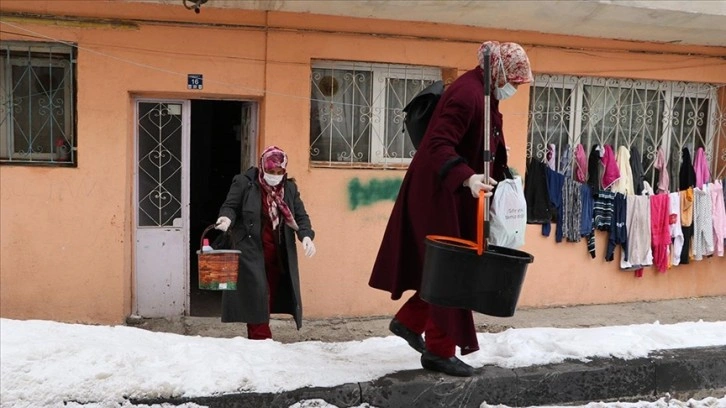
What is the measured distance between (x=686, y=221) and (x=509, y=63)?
16.6 feet

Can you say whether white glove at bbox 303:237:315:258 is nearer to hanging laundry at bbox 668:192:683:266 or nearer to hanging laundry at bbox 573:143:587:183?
hanging laundry at bbox 573:143:587:183

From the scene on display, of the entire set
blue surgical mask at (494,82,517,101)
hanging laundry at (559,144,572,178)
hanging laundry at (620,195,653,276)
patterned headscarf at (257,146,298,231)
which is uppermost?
blue surgical mask at (494,82,517,101)

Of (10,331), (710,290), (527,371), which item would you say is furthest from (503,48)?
(710,290)

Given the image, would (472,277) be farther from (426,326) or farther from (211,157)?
(211,157)

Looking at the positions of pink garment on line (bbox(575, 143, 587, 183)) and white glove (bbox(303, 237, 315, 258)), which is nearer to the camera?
white glove (bbox(303, 237, 315, 258))

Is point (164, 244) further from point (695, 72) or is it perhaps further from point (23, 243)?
point (695, 72)

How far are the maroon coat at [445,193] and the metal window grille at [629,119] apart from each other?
3.86m

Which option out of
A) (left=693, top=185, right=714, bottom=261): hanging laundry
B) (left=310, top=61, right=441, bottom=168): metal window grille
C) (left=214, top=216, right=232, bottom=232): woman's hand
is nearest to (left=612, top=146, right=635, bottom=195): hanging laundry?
(left=693, top=185, right=714, bottom=261): hanging laundry

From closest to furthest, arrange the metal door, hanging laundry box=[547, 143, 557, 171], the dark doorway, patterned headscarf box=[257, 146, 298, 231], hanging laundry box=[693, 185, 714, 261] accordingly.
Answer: patterned headscarf box=[257, 146, 298, 231] < the metal door < hanging laundry box=[547, 143, 557, 171] < hanging laundry box=[693, 185, 714, 261] < the dark doorway

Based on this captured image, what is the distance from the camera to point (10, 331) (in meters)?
3.58

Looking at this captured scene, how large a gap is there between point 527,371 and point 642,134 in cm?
473

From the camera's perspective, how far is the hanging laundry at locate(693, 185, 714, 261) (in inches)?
301

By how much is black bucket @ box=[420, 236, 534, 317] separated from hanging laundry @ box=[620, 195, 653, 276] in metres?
4.54

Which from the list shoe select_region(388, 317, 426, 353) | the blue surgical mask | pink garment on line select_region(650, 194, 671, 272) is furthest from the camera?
pink garment on line select_region(650, 194, 671, 272)
